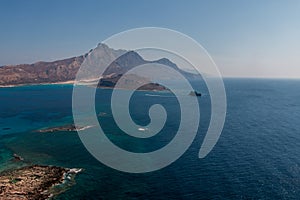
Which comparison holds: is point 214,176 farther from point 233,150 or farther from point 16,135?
point 16,135

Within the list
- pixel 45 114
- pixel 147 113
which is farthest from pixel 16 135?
pixel 147 113

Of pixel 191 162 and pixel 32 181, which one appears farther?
pixel 191 162

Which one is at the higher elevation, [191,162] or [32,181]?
[191,162]

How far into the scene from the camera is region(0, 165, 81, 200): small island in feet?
170

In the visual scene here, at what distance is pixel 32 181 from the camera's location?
57500 mm

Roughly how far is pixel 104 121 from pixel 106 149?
134 ft

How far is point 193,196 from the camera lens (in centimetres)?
5038

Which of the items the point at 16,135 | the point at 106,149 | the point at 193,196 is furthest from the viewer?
the point at 16,135

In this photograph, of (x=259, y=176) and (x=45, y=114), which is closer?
(x=259, y=176)

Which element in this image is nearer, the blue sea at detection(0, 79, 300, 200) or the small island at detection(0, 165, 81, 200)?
the small island at detection(0, 165, 81, 200)

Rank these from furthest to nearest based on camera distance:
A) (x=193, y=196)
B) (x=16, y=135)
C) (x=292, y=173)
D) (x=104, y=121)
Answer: (x=104, y=121) < (x=16, y=135) < (x=292, y=173) < (x=193, y=196)

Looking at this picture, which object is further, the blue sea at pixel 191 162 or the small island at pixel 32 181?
the blue sea at pixel 191 162

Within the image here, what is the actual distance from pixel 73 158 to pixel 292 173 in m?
52.1

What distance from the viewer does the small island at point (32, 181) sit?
51800mm
